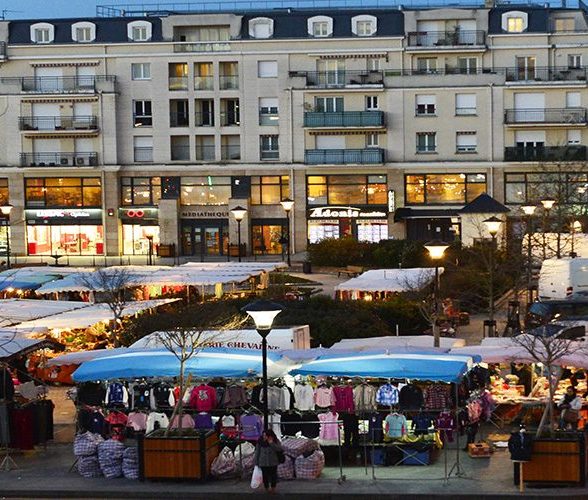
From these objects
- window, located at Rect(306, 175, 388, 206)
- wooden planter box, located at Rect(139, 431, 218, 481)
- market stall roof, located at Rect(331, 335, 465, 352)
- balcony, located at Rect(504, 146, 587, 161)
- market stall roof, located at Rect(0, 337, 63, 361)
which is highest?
balcony, located at Rect(504, 146, 587, 161)

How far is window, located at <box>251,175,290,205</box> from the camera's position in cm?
7756

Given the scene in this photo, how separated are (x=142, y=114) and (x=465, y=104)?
20.2 m

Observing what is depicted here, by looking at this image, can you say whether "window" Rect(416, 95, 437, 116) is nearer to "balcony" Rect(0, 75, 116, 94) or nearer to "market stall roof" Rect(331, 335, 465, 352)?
"balcony" Rect(0, 75, 116, 94)

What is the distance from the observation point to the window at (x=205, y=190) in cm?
7819

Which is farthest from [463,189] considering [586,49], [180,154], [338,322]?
[338,322]

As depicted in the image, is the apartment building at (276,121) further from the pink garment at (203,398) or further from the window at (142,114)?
the pink garment at (203,398)

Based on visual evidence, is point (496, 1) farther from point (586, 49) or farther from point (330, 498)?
point (330, 498)

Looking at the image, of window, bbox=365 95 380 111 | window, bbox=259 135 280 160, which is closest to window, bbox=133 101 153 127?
window, bbox=259 135 280 160

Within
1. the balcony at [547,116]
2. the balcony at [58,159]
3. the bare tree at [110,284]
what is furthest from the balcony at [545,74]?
the bare tree at [110,284]

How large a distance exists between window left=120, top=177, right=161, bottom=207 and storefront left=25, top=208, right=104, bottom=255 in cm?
210

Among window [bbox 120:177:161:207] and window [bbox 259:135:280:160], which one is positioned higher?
window [bbox 259:135:280:160]

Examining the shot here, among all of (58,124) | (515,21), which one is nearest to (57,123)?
(58,124)

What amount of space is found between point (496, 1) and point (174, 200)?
2593 centimetres

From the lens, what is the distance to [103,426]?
77.9ft
